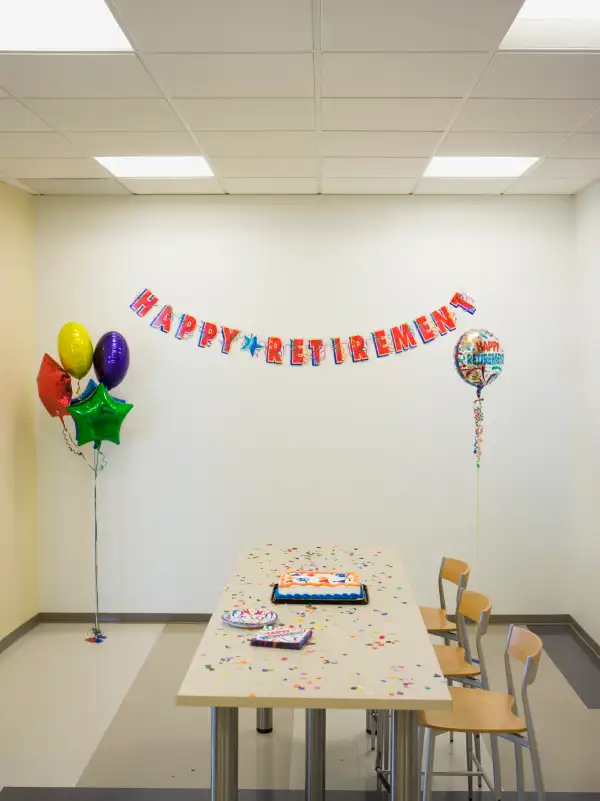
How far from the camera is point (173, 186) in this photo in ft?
15.6

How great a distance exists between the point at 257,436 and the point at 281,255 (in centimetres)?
119

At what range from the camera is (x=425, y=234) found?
5.03 metres

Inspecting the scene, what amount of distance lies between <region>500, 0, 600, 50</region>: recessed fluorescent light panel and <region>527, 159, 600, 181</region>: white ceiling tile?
1534mm

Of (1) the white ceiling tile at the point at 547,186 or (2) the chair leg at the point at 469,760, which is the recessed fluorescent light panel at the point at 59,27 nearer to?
(1) the white ceiling tile at the point at 547,186

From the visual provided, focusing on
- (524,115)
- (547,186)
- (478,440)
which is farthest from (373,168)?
(478,440)

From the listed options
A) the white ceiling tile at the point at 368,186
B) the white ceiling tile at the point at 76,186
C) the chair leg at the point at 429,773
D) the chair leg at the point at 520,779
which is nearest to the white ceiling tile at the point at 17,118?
the white ceiling tile at the point at 76,186

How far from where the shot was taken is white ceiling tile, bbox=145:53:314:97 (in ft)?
9.11

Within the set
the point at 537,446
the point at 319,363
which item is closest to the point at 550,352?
the point at 537,446

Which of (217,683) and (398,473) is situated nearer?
(217,683)

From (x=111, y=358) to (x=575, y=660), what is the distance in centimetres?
326

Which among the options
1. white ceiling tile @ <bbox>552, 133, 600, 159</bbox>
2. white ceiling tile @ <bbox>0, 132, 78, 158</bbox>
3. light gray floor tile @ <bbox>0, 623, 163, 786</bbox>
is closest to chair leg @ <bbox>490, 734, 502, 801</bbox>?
light gray floor tile @ <bbox>0, 623, 163, 786</bbox>

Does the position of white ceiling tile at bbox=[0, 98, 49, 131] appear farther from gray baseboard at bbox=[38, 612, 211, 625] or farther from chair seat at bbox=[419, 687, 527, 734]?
gray baseboard at bbox=[38, 612, 211, 625]

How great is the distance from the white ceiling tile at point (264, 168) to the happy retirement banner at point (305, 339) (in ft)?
3.37

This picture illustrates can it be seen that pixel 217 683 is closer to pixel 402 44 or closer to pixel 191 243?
pixel 402 44
